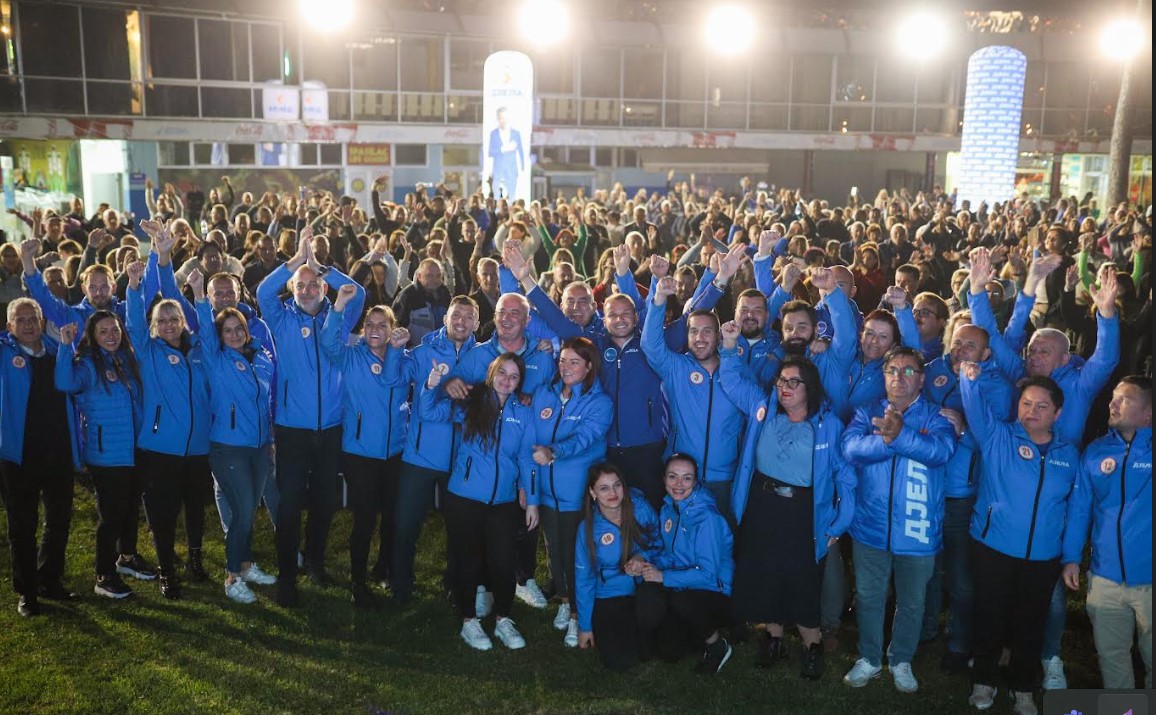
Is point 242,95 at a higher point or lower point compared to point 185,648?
higher

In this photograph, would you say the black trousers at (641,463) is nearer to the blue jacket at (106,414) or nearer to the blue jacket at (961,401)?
the blue jacket at (961,401)

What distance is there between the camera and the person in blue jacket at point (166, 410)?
555cm

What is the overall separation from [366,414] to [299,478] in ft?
1.72

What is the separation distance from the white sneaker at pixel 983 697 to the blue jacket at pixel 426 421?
2813mm

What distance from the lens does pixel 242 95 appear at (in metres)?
22.6

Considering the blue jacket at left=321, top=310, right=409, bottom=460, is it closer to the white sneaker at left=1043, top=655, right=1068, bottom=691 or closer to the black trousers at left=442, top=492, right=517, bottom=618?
the black trousers at left=442, top=492, right=517, bottom=618

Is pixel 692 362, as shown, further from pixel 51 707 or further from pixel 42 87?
pixel 42 87

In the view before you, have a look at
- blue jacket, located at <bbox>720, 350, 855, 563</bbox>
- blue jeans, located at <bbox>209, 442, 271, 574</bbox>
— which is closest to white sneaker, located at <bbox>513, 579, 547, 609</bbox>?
blue jacket, located at <bbox>720, 350, 855, 563</bbox>

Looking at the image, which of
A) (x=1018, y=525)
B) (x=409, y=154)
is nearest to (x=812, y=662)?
(x=1018, y=525)

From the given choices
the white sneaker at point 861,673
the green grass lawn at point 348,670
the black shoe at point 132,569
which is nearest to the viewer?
the green grass lawn at point 348,670

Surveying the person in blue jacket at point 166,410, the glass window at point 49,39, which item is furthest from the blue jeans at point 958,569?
the glass window at point 49,39

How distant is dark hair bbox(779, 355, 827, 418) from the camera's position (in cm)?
482

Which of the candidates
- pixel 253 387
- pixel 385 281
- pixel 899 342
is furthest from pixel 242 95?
pixel 899 342

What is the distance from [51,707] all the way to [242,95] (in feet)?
66.1
